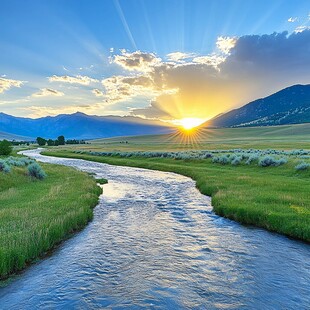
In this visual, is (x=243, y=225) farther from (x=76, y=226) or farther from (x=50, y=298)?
(x=50, y=298)

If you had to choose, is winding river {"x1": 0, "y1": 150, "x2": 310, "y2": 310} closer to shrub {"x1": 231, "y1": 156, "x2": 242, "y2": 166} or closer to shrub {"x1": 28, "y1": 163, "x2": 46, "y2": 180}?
shrub {"x1": 28, "y1": 163, "x2": 46, "y2": 180}

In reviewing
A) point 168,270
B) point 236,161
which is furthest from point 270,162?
point 168,270

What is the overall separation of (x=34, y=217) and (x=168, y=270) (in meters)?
9.35

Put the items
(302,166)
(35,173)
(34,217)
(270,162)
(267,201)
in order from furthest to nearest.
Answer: (270,162) → (35,173) → (302,166) → (267,201) → (34,217)

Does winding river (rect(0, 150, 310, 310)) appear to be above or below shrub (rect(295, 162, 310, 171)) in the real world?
below

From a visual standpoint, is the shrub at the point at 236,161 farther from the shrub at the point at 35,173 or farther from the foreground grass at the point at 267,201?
the shrub at the point at 35,173

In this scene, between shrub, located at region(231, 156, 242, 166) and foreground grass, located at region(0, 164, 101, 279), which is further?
shrub, located at region(231, 156, 242, 166)

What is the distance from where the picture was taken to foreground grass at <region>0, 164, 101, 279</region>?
1282 cm

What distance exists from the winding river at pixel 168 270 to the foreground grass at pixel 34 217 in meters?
0.70

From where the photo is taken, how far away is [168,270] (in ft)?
40.1

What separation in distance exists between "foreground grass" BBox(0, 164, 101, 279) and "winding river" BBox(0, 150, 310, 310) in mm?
702

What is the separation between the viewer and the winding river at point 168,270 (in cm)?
995

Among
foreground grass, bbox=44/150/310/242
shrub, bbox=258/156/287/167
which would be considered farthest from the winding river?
shrub, bbox=258/156/287/167

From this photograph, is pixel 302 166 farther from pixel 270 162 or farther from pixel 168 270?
pixel 168 270
